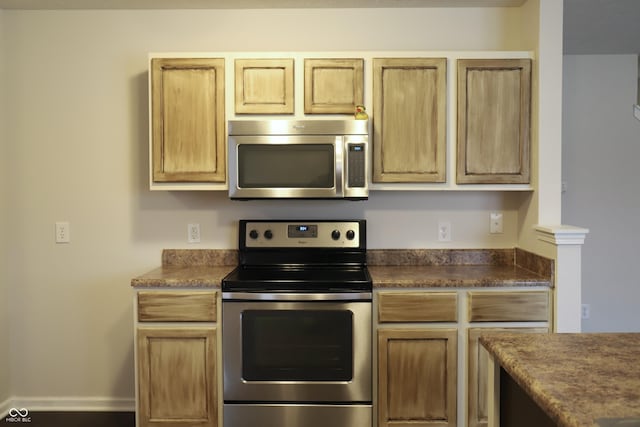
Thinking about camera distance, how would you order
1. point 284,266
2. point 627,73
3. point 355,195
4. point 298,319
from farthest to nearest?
point 627,73
point 284,266
point 355,195
point 298,319

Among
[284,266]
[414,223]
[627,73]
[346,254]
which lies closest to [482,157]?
[414,223]

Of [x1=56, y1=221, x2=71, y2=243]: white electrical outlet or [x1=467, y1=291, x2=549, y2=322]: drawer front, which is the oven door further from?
[x1=56, y1=221, x2=71, y2=243]: white electrical outlet

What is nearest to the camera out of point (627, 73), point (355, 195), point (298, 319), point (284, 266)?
point (298, 319)

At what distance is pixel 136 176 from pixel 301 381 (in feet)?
5.02

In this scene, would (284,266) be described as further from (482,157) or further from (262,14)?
(262,14)

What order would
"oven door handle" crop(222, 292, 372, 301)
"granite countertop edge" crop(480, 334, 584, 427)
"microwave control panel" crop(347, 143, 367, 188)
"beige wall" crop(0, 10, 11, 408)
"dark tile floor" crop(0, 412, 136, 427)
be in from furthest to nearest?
"beige wall" crop(0, 10, 11, 408), "dark tile floor" crop(0, 412, 136, 427), "microwave control panel" crop(347, 143, 367, 188), "oven door handle" crop(222, 292, 372, 301), "granite countertop edge" crop(480, 334, 584, 427)

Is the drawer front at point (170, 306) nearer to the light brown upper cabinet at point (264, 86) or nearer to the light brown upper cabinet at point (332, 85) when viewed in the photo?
the light brown upper cabinet at point (264, 86)

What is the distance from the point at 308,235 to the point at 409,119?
847 millimetres

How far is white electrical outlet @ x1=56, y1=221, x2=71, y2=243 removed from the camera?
280 cm

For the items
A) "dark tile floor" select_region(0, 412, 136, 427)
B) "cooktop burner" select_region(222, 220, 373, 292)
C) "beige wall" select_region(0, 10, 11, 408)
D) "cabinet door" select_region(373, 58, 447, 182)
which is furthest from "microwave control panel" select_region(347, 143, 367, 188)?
"beige wall" select_region(0, 10, 11, 408)

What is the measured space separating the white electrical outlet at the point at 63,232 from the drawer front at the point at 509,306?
2.31m

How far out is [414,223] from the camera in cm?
281

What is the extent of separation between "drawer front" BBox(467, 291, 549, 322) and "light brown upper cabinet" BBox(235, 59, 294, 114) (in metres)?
1.36

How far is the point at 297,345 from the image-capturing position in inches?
89.5
